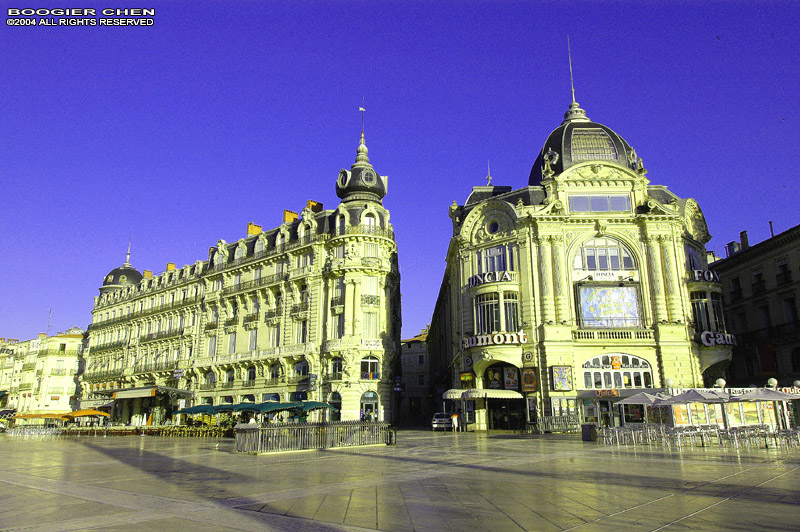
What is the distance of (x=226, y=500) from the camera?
1040 centimetres

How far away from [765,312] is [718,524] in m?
44.6

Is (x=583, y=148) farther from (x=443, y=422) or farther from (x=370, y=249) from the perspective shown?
(x=443, y=422)

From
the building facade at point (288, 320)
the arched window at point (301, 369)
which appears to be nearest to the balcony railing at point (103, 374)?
the building facade at point (288, 320)

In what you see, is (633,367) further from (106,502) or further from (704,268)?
(106,502)

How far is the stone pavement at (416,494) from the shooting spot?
8227mm

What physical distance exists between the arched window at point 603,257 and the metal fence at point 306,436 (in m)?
20.9

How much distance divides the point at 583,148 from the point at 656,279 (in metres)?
11.5

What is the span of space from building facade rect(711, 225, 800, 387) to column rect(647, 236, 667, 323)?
10.8m

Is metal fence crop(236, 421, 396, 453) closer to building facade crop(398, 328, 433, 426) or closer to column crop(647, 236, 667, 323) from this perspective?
column crop(647, 236, 667, 323)

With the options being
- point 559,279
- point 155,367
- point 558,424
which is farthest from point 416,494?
point 155,367

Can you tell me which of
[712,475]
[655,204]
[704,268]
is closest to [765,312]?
[704,268]

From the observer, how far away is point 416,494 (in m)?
10.9

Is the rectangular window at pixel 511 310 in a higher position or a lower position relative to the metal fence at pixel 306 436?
higher

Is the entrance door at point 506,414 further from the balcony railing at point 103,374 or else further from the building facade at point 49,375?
the building facade at point 49,375
